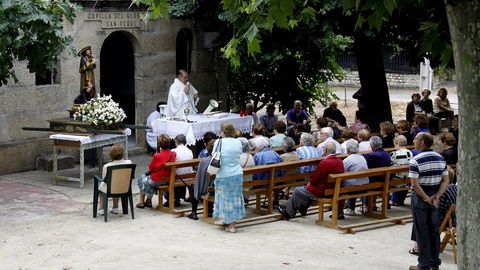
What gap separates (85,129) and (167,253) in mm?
5484

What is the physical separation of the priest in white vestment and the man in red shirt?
6309 millimetres

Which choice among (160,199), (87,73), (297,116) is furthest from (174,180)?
(297,116)

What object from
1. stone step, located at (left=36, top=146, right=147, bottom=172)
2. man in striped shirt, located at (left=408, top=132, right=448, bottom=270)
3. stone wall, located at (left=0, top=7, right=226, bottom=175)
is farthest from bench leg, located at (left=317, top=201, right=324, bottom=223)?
stone step, located at (left=36, top=146, right=147, bottom=172)

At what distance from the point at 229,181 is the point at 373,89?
886cm


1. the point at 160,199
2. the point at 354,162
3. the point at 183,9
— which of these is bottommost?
the point at 160,199

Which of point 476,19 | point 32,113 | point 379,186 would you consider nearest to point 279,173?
point 379,186

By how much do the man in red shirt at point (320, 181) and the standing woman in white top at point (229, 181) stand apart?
→ 925 millimetres

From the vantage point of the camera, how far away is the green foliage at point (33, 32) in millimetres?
15195

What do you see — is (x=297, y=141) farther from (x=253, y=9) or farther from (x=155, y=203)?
(x=253, y=9)

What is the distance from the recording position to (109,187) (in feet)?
49.9

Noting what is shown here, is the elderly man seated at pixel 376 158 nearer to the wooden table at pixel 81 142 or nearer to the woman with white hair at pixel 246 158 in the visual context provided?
the woman with white hair at pixel 246 158

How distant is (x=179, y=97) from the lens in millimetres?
21078

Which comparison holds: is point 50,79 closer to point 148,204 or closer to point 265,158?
point 148,204

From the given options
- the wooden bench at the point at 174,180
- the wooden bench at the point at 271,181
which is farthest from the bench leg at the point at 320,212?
the wooden bench at the point at 174,180
